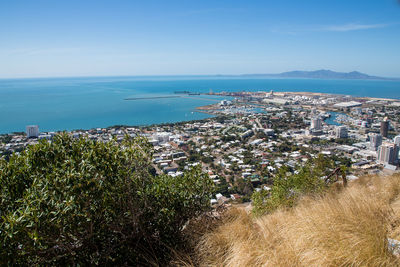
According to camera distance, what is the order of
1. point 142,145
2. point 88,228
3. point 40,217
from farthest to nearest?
1. point 142,145
2. point 88,228
3. point 40,217

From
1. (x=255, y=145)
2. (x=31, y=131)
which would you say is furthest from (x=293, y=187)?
(x=31, y=131)

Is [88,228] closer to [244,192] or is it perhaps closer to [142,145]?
[142,145]

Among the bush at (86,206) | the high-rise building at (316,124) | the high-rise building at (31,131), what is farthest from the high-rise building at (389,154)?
the high-rise building at (31,131)

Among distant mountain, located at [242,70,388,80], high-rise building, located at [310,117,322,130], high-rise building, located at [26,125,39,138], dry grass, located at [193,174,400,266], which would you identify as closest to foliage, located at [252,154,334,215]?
dry grass, located at [193,174,400,266]

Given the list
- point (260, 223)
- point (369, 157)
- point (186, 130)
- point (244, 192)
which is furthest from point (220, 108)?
point (260, 223)

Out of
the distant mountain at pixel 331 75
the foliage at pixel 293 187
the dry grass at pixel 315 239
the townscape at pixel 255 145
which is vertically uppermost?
the distant mountain at pixel 331 75

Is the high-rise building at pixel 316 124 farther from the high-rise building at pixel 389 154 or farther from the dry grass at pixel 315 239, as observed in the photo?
the dry grass at pixel 315 239

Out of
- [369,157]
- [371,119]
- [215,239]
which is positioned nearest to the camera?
[215,239]

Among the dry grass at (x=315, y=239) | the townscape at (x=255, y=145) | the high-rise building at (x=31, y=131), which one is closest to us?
the dry grass at (x=315, y=239)
